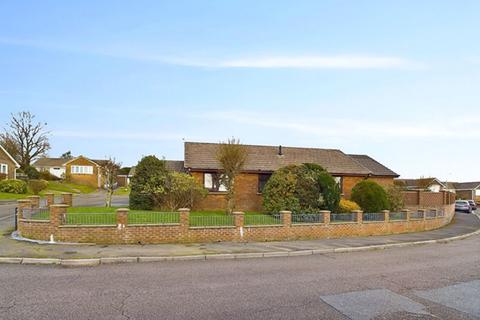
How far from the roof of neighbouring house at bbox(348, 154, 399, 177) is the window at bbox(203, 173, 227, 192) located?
12141mm

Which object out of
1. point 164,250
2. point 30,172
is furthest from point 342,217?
point 30,172

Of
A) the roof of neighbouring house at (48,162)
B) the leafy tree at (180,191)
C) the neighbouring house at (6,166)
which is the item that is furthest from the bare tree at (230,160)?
the roof of neighbouring house at (48,162)

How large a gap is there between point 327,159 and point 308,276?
69.5ft

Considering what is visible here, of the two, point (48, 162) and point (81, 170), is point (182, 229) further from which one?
point (48, 162)

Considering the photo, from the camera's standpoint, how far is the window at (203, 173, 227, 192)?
25688 millimetres

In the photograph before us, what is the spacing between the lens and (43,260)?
11.3 m

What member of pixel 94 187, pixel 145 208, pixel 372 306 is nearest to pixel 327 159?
pixel 145 208

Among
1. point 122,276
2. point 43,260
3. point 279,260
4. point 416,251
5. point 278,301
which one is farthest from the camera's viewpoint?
point 416,251

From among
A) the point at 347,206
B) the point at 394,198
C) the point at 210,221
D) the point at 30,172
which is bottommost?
the point at 210,221

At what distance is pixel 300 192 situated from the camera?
20.3m

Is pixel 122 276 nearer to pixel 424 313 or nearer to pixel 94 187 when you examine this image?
pixel 424 313

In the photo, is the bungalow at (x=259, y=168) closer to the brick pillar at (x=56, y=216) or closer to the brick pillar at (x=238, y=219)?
the brick pillar at (x=238, y=219)

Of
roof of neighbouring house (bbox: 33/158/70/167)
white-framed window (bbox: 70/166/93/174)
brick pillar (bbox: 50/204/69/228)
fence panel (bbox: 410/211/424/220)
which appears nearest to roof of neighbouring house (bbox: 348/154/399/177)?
fence panel (bbox: 410/211/424/220)

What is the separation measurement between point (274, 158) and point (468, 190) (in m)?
85.2
